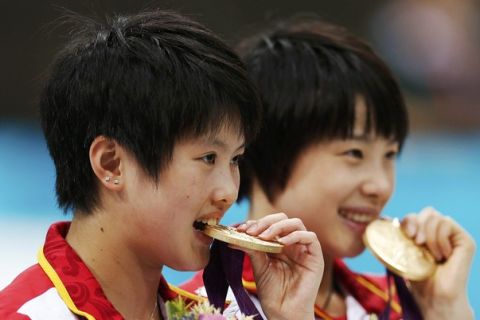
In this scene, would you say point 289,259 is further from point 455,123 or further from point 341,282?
point 455,123

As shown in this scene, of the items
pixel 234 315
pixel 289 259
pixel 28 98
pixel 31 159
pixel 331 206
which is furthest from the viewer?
pixel 28 98

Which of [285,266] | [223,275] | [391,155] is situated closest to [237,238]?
[223,275]

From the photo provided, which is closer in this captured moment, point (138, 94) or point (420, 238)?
point (138, 94)

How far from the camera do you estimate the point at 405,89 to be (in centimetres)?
1000

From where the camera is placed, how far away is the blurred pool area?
213 inches

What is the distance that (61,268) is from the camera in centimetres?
211

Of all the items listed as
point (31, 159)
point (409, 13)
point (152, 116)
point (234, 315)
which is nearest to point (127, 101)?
point (152, 116)

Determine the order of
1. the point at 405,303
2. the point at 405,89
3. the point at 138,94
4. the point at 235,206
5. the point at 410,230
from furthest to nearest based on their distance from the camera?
the point at 405,89 < the point at 235,206 < the point at 410,230 < the point at 405,303 < the point at 138,94

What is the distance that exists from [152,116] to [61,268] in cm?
41

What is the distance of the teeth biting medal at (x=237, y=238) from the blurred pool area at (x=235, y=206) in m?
2.63

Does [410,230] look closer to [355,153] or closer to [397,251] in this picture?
[397,251]

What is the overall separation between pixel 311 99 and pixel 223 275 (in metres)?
0.80

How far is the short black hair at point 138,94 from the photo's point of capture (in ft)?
6.84

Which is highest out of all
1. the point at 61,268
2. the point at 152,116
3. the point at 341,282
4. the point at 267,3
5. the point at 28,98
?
the point at 267,3
